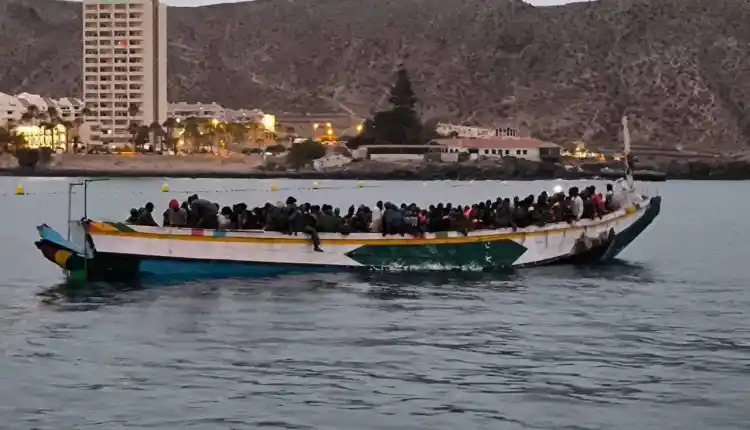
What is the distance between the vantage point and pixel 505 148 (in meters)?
194

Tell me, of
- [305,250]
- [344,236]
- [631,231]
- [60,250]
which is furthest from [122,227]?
[631,231]

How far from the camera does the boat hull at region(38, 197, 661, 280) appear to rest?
106 ft

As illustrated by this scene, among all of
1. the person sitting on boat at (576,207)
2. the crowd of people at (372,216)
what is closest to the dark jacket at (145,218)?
the crowd of people at (372,216)

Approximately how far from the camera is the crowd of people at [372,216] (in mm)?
33344

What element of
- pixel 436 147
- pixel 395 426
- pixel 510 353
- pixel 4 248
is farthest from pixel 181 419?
pixel 436 147

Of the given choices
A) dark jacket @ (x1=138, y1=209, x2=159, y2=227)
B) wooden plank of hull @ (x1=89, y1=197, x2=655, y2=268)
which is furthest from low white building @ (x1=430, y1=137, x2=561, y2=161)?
dark jacket @ (x1=138, y1=209, x2=159, y2=227)

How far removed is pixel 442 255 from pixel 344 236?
9.55ft

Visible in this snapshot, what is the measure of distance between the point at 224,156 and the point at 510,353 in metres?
173

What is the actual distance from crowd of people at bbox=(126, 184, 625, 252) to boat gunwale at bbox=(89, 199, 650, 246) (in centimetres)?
19

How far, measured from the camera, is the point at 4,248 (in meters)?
48.7

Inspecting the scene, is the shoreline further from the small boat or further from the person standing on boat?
the person standing on boat

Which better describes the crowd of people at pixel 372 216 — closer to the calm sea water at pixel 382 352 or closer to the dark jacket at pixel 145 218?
the dark jacket at pixel 145 218

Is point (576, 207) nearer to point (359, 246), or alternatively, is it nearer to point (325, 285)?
point (359, 246)

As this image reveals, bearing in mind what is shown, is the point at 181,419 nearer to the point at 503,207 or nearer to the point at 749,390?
the point at 749,390
